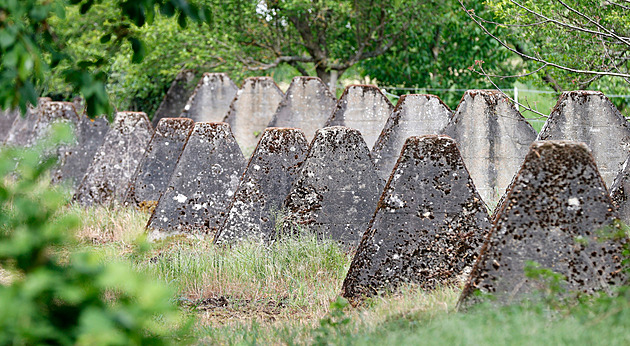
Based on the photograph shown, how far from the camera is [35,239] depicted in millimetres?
2369

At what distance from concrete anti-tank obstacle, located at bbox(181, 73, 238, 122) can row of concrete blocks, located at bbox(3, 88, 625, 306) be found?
Answer: 3.57m

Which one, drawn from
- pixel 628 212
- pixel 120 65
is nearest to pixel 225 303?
pixel 628 212

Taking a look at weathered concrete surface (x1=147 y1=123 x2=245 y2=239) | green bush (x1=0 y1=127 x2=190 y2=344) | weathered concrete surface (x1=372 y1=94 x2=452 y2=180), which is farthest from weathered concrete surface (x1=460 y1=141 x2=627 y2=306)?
weathered concrete surface (x1=372 y1=94 x2=452 y2=180)

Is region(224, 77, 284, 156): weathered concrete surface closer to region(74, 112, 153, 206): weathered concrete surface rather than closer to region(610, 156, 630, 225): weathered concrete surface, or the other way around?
region(74, 112, 153, 206): weathered concrete surface

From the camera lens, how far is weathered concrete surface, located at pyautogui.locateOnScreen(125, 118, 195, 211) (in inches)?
339

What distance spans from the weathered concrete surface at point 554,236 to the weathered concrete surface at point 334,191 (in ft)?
7.71

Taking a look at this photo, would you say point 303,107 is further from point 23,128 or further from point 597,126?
point 23,128

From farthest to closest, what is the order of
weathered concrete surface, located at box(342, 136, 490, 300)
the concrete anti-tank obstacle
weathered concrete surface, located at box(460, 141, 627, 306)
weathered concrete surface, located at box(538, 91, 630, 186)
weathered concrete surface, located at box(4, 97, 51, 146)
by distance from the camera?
1. weathered concrete surface, located at box(4, 97, 51, 146)
2. the concrete anti-tank obstacle
3. weathered concrete surface, located at box(538, 91, 630, 186)
4. weathered concrete surface, located at box(342, 136, 490, 300)
5. weathered concrete surface, located at box(460, 141, 627, 306)

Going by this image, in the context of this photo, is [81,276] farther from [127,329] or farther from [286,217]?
[286,217]

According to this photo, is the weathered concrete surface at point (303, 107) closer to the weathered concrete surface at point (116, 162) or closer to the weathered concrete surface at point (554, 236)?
the weathered concrete surface at point (116, 162)

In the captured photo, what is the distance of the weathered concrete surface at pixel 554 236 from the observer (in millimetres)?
3924

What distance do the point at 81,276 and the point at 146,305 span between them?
0.91 ft

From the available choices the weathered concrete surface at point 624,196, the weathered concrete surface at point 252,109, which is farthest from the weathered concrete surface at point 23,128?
the weathered concrete surface at point 624,196

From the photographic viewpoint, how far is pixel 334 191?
245 inches
